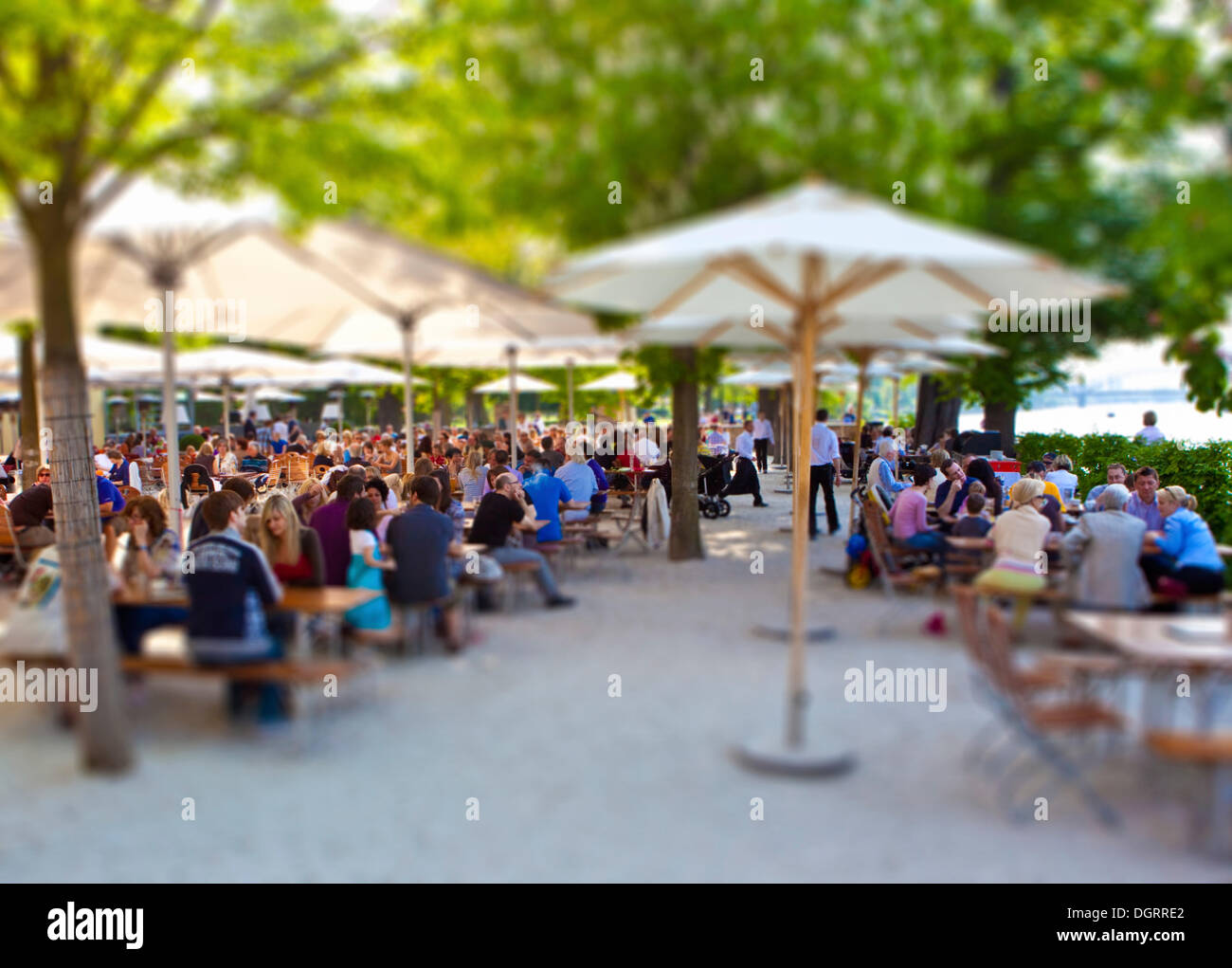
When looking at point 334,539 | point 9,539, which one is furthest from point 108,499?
point 334,539

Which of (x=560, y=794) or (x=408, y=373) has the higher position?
(x=408, y=373)

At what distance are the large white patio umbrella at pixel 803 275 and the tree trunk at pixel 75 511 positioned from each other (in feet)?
9.04

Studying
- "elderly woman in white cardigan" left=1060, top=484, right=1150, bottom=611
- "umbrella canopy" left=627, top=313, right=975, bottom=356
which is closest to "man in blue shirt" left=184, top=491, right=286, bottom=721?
"umbrella canopy" left=627, top=313, right=975, bottom=356

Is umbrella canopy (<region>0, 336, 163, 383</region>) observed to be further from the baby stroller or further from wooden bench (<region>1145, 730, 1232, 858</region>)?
wooden bench (<region>1145, 730, 1232, 858</region>)

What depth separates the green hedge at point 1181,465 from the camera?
44.9 feet

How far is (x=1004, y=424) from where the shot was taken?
967 inches

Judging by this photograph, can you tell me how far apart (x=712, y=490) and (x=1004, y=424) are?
29.7 feet

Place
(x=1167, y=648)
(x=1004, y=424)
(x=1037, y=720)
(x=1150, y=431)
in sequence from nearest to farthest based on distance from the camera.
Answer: (x=1037, y=720)
(x=1167, y=648)
(x=1150, y=431)
(x=1004, y=424)

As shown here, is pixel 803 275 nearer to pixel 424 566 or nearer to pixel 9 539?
pixel 424 566

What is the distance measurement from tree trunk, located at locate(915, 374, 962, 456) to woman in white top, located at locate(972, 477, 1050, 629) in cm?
1726

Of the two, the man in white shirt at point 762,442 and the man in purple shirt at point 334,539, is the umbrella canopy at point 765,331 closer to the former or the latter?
the man in purple shirt at point 334,539

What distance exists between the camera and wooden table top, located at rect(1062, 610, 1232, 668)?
5.90 metres

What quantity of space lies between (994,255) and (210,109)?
4652mm
